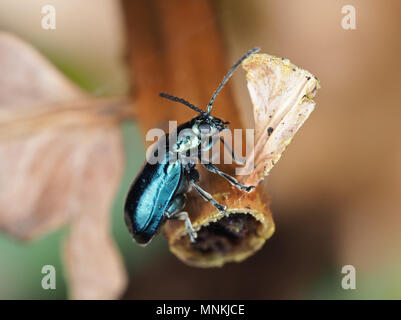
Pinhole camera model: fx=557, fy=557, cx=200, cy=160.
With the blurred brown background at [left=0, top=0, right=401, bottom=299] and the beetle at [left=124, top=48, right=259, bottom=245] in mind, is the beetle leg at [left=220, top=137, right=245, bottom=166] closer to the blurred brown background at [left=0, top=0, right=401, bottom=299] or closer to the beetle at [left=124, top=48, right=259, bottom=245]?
the beetle at [left=124, top=48, right=259, bottom=245]

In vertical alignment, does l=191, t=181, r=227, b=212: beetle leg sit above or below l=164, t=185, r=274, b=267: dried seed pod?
above

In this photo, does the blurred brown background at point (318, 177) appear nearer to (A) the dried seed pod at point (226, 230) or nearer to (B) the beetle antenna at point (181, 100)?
(B) the beetle antenna at point (181, 100)

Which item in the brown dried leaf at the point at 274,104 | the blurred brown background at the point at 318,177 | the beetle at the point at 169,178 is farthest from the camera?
the blurred brown background at the point at 318,177

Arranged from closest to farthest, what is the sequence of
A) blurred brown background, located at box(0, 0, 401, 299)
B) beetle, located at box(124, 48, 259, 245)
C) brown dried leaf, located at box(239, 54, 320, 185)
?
brown dried leaf, located at box(239, 54, 320, 185) → beetle, located at box(124, 48, 259, 245) → blurred brown background, located at box(0, 0, 401, 299)

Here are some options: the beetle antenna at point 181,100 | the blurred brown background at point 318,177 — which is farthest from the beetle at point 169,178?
the blurred brown background at point 318,177

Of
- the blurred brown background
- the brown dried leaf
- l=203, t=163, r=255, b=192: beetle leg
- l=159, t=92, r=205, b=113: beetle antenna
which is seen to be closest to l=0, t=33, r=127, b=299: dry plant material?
the blurred brown background

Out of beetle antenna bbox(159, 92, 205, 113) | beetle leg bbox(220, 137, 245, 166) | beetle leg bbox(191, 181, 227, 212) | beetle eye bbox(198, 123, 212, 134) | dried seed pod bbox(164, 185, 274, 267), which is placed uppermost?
Result: beetle antenna bbox(159, 92, 205, 113)

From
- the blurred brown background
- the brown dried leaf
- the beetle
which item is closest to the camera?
the brown dried leaf

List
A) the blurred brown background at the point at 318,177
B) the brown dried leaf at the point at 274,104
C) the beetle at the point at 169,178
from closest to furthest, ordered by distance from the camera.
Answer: the brown dried leaf at the point at 274,104, the beetle at the point at 169,178, the blurred brown background at the point at 318,177
